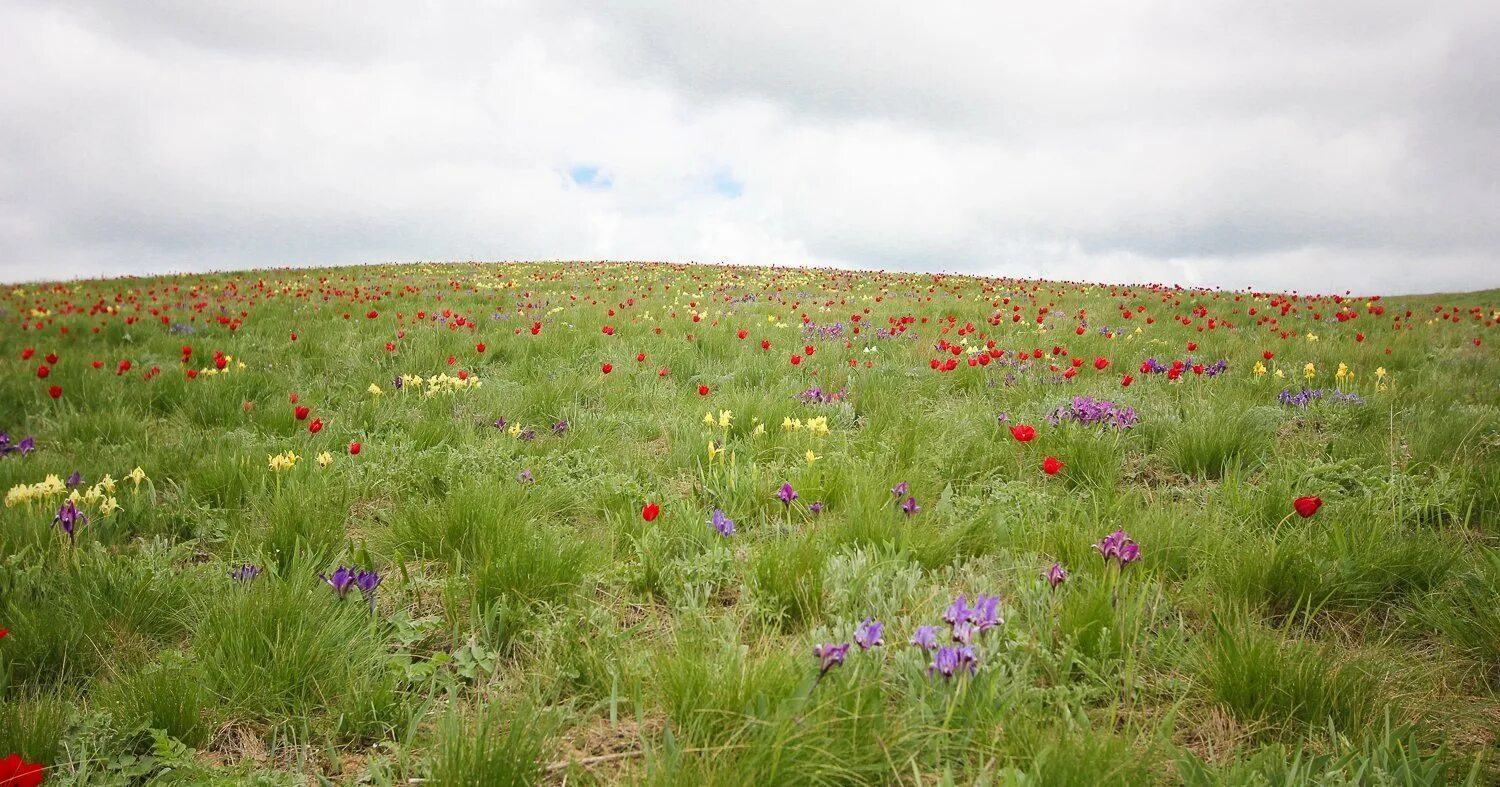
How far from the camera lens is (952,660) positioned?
2037mm

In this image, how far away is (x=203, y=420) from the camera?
585 cm

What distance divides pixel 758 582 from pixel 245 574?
225 centimetres

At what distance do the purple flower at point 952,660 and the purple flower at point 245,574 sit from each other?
2.87 meters

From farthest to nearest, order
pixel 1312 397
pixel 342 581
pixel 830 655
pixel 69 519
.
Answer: pixel 1312 397
pixel 69 519
pixel 342 581
pixel 830 655

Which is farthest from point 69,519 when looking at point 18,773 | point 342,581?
point 18,773

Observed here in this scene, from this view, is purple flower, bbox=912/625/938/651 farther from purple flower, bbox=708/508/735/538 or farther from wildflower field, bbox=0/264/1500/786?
purple flower, bbox=708/508/735/538

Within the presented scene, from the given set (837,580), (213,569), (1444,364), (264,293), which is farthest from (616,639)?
(264,293)

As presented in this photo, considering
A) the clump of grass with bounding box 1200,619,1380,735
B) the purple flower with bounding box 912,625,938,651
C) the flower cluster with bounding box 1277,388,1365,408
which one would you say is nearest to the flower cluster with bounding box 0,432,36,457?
the purple flower with bounding box 912,625,938,651

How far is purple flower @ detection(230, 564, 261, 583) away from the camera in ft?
9.32

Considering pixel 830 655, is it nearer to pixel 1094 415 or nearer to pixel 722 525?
pixel 722 525

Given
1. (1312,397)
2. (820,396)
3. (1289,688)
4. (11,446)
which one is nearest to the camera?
(1289,688)

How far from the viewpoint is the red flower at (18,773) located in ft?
5.16

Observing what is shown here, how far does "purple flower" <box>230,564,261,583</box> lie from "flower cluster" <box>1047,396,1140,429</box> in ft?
15.7

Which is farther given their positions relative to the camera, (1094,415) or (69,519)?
(1094,415)
